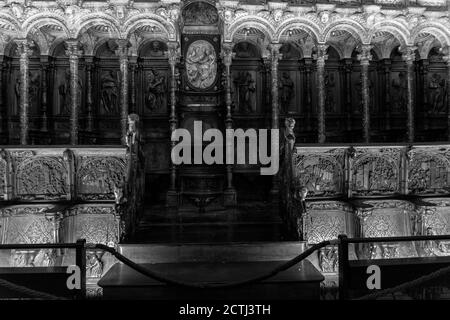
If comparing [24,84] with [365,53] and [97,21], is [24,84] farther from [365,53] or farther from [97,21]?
[365,53]

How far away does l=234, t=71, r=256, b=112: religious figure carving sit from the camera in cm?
1137

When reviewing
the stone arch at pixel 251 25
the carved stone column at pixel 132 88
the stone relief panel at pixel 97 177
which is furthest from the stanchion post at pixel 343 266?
the carved stone column at pixel 132 88

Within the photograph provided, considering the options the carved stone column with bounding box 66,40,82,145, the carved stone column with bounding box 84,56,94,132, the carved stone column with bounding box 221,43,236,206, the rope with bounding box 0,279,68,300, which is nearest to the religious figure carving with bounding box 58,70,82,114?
the carved stone column with bounding box 84,56,94,132

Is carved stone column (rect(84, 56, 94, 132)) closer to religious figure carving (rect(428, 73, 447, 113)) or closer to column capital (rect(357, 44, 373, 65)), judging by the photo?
column capital (rect(357, 44, 373, 65))

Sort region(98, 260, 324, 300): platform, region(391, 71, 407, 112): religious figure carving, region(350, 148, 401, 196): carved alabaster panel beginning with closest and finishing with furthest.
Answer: region(98, 260, 324, 300): platform → region(350, 148, 401, 196): carved alabaster panel → region(391, 71, 407, 112): religious figure carving

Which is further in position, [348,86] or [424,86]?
[424,86]

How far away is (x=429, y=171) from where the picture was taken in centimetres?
756

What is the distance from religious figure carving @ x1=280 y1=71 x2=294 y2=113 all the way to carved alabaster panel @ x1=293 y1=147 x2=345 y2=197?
4.59m

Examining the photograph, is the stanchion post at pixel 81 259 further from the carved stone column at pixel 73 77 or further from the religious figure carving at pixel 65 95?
the religious figure carving at pixel 65 95

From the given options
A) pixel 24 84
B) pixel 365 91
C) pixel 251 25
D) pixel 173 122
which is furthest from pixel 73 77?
pixel 365 91

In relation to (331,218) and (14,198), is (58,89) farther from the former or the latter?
(331,218)

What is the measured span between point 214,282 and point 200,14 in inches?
338

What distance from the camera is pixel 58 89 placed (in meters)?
11.1
